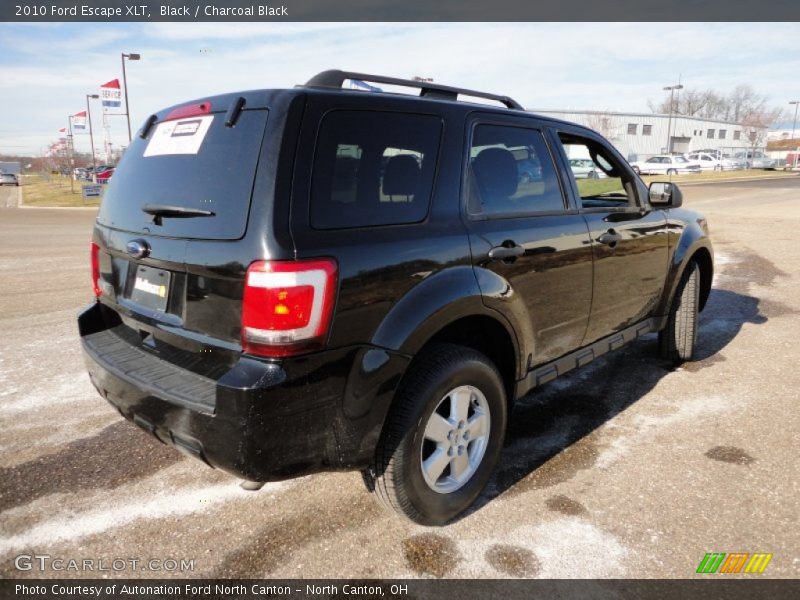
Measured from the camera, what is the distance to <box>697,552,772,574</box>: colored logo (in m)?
2.39

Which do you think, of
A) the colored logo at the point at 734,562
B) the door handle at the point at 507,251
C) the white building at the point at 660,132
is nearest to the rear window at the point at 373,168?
the door handle at the point at 507,251

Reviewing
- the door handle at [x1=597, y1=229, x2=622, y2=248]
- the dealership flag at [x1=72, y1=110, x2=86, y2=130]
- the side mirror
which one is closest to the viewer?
the door handle at [x1=597, y1=229, x2=622, y2=248]

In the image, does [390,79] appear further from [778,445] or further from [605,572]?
[778,445]

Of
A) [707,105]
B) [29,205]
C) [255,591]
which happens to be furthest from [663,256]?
[707,105]

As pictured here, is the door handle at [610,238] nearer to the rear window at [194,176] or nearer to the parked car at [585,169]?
the parked car at [585,169]

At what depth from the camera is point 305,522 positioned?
2732 mm

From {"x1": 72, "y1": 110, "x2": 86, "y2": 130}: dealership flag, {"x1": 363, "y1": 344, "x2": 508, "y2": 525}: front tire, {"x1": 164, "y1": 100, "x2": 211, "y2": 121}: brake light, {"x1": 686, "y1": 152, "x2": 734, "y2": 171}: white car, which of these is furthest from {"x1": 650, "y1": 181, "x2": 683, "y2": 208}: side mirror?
{"x1": 686, "y1": 152, "x2": 734, "y2": 171}: white car

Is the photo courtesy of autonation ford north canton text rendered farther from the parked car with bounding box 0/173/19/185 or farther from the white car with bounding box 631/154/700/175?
the parked car with bounding box 0/173/19/185

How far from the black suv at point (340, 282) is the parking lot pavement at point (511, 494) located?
0.30 m

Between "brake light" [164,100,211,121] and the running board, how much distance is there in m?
2.01

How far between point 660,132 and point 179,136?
285 feet

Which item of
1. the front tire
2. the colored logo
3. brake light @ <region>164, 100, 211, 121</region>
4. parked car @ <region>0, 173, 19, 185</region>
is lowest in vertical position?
the colored logo

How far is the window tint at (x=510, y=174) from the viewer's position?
282 cm

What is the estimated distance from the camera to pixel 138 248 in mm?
2479
